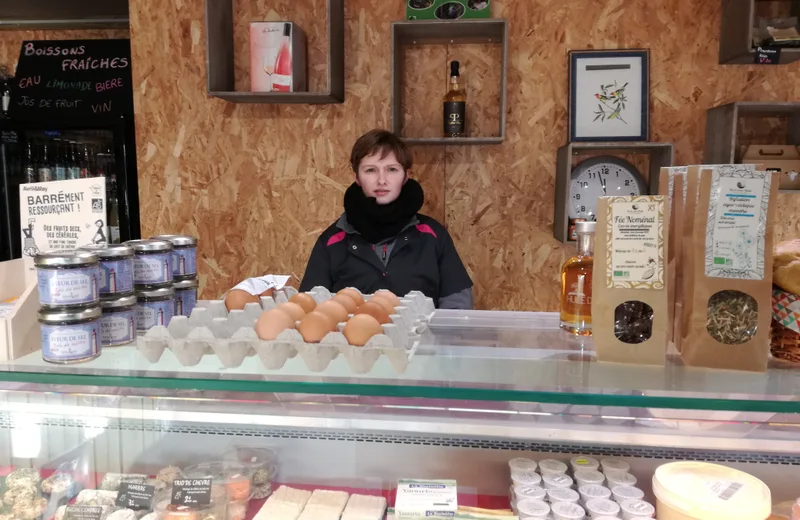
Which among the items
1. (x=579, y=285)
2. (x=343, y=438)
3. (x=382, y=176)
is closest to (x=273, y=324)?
(x=343, y=438)

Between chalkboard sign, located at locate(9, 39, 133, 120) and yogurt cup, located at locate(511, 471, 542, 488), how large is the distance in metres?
3.83

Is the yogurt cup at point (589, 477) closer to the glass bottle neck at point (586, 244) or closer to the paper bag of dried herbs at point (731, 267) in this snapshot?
the paper bag of dried herbs at point (731, 267)

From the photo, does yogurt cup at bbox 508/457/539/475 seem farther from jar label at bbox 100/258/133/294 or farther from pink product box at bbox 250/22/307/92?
pink product box at bbox 250/22/307/92

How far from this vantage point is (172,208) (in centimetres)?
392

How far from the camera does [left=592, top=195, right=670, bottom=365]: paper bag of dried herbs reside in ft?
3.75

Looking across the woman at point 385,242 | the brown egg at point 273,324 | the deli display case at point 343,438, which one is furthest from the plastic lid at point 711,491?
the woman at point 385,242

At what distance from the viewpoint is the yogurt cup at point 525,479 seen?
1.47 metres

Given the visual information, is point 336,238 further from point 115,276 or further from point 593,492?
point 593,492

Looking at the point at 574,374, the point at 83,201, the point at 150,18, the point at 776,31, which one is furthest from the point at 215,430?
the point at 776,31

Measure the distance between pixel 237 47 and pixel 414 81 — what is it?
3.74ft

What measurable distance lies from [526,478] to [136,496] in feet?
3.25

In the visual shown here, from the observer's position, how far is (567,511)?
1.41 meters

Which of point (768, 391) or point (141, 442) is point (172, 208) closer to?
point (141, 442)

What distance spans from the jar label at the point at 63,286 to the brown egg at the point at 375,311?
22.1 inches
